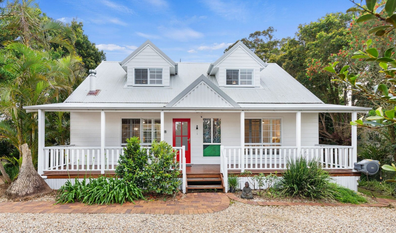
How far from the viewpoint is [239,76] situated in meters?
11.8

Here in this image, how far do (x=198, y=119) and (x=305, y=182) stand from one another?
5.24m

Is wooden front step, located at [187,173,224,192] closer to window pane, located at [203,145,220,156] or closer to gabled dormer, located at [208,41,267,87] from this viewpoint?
window pane, located at [203,145,220,156]

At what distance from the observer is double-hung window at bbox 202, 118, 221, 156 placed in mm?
10352

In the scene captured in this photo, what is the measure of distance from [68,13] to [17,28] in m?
9.32

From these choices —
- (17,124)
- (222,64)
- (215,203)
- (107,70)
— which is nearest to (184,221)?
(215,203)

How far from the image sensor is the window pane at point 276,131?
10.6m

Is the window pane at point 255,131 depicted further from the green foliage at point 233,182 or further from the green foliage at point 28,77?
the green foliage at point 28,77

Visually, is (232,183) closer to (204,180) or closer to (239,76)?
(204,180)

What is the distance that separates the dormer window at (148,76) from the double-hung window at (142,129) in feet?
7.88

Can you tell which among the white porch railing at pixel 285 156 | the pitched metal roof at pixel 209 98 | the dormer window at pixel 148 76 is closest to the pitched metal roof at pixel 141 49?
the dormer window at pixel 148 76

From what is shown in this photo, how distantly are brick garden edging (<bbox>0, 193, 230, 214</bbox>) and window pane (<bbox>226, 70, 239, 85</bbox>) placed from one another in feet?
22.3

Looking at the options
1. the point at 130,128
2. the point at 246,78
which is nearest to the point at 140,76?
the point at 130,128

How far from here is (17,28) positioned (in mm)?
10938

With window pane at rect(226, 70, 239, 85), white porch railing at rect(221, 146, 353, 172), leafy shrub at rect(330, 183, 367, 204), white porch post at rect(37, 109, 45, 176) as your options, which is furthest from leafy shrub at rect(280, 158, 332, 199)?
white porch post at rect(37, 109, 45, 176)
